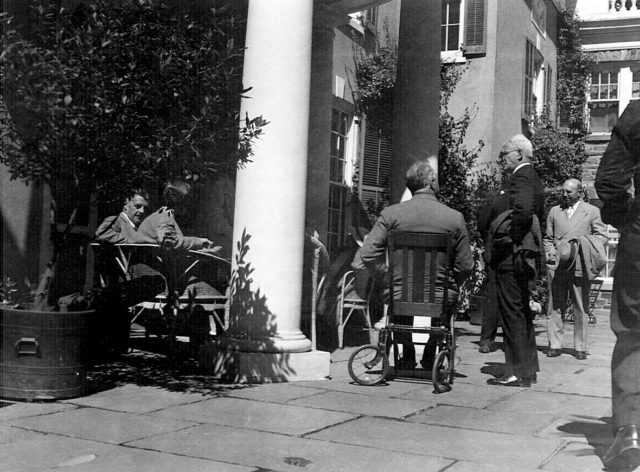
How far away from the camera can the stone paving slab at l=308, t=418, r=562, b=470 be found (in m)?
3.88

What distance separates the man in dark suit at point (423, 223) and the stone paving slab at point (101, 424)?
2177 mm

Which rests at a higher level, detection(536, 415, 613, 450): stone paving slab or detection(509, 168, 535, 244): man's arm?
detection(509, 168, 535, 244): man's arm

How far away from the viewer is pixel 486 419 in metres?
4.84

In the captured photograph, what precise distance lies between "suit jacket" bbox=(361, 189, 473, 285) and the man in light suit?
255 cm

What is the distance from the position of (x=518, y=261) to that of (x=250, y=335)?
2.10 meters

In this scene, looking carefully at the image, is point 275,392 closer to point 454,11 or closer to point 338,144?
point 338,144

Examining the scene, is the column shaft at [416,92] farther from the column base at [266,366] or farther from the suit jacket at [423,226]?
the column base at [266,366]

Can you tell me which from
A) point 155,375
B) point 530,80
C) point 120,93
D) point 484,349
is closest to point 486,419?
point 155,375

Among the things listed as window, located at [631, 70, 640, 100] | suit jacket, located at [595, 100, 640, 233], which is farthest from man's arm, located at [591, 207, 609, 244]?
window, located at [631, 70, 640, 100]

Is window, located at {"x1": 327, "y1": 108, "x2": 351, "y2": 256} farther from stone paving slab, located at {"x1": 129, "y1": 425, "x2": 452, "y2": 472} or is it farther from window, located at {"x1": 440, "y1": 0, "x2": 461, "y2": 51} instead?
stone paving slab, located at {"x1": 129, "y1": 425, "x2": 452, "y2": 472}

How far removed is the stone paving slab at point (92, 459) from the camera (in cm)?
355

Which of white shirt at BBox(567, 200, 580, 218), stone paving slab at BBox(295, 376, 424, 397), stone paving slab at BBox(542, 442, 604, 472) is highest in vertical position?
white shirt at BBox(567, 200, 580, 218)

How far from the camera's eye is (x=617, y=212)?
12.6 ft

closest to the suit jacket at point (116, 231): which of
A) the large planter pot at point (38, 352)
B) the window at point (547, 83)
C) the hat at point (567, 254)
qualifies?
the large planter pot at point (38, 352)
